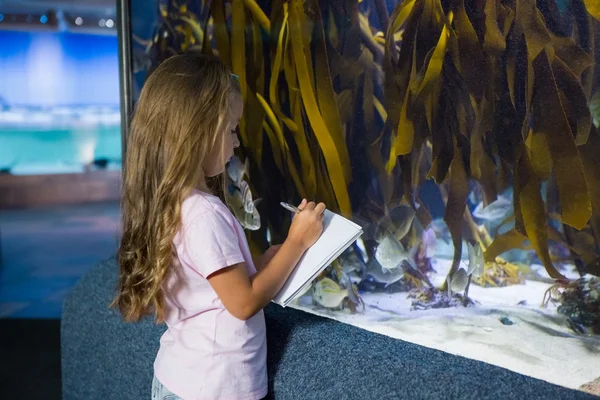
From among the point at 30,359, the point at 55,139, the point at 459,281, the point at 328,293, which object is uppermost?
the point at 459,281

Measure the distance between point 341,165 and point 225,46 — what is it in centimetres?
55

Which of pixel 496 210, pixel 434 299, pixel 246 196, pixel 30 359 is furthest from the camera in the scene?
pixel 30 359

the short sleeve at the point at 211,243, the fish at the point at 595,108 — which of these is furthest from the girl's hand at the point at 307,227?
the fish at the point at 595,108

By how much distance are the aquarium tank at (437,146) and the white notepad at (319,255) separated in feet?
0.80

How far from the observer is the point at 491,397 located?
103 centimetres

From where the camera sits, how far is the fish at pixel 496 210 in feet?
3.88

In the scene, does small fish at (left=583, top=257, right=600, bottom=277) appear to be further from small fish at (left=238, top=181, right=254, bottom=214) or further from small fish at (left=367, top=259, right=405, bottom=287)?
small fish at (left=238, top=181, right=254, bottom=214)

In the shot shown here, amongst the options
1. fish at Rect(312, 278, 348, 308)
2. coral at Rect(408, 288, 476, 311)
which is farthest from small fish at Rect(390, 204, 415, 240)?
fish at Rect(312, 278, 348, 308)

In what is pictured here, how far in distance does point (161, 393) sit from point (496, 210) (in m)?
0.70

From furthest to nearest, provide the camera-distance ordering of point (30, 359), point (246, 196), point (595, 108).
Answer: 1. point (30, 359)
2. point (246, 196)
3. point (595, 108)

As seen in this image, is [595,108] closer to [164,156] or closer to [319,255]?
[319,255]

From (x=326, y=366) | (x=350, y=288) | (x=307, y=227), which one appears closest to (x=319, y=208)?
(x=307, y=227)

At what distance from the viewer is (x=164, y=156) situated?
1.12m

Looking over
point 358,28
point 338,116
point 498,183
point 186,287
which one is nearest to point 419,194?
point 498,183
